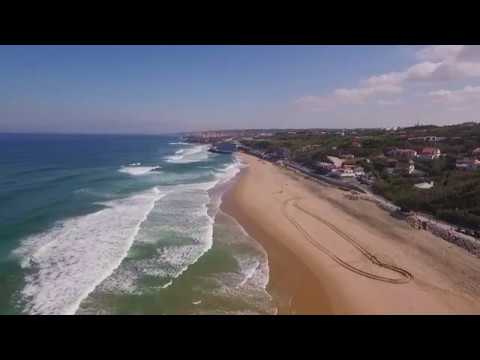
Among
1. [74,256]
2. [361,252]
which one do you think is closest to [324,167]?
[361,252]

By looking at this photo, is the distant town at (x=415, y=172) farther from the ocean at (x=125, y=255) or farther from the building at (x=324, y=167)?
the ocean at (x=125, y=255)

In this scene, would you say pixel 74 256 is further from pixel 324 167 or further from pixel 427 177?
pixel 324 167

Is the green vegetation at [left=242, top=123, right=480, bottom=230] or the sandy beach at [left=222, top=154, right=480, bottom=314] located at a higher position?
the green vegetation at [left=242, top=123, right=480, bottom=230]

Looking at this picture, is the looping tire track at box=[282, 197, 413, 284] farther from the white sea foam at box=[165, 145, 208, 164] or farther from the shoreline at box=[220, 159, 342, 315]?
the white sea foam at box=[165, 145, 208, 164]

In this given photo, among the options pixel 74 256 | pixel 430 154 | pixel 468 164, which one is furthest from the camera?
pixel 430 154

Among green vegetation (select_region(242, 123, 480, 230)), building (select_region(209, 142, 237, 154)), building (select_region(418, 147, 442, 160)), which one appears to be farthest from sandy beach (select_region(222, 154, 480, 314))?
building (select_region(209, 142, 237, 154))
